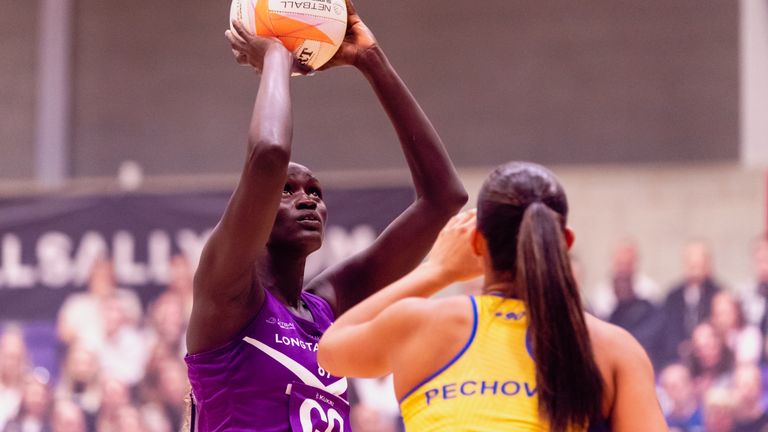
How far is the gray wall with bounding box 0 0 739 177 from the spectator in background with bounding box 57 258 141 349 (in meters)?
1.98

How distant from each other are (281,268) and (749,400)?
236 inches

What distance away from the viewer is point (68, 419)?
9.34 m

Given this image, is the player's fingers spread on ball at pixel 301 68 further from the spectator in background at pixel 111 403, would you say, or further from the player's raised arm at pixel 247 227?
the spectator in background at pixel 111 403

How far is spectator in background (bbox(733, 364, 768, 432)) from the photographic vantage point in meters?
8.43

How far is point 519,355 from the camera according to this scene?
2.33m

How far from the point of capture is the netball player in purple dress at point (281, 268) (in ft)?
9.57

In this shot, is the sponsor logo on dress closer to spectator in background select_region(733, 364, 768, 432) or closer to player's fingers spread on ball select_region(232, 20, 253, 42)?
player's fingers spread on ball select_region(232, 20, 253, 42)

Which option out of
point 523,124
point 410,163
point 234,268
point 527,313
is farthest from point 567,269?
point 523,124

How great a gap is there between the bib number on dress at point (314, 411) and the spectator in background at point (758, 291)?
19.8 feet

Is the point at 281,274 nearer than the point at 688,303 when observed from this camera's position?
Yes

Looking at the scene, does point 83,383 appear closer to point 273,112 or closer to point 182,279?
point 182,279

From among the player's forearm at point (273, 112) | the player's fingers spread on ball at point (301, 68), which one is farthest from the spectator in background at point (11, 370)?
the player's forearm at point (273, 112)

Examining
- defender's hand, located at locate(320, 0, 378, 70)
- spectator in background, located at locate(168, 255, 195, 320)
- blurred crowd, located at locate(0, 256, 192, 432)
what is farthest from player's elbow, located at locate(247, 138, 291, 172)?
spectator in background, located at locate(168, 255, 195, 320)

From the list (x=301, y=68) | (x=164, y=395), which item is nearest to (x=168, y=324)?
(x=164, y=395)
